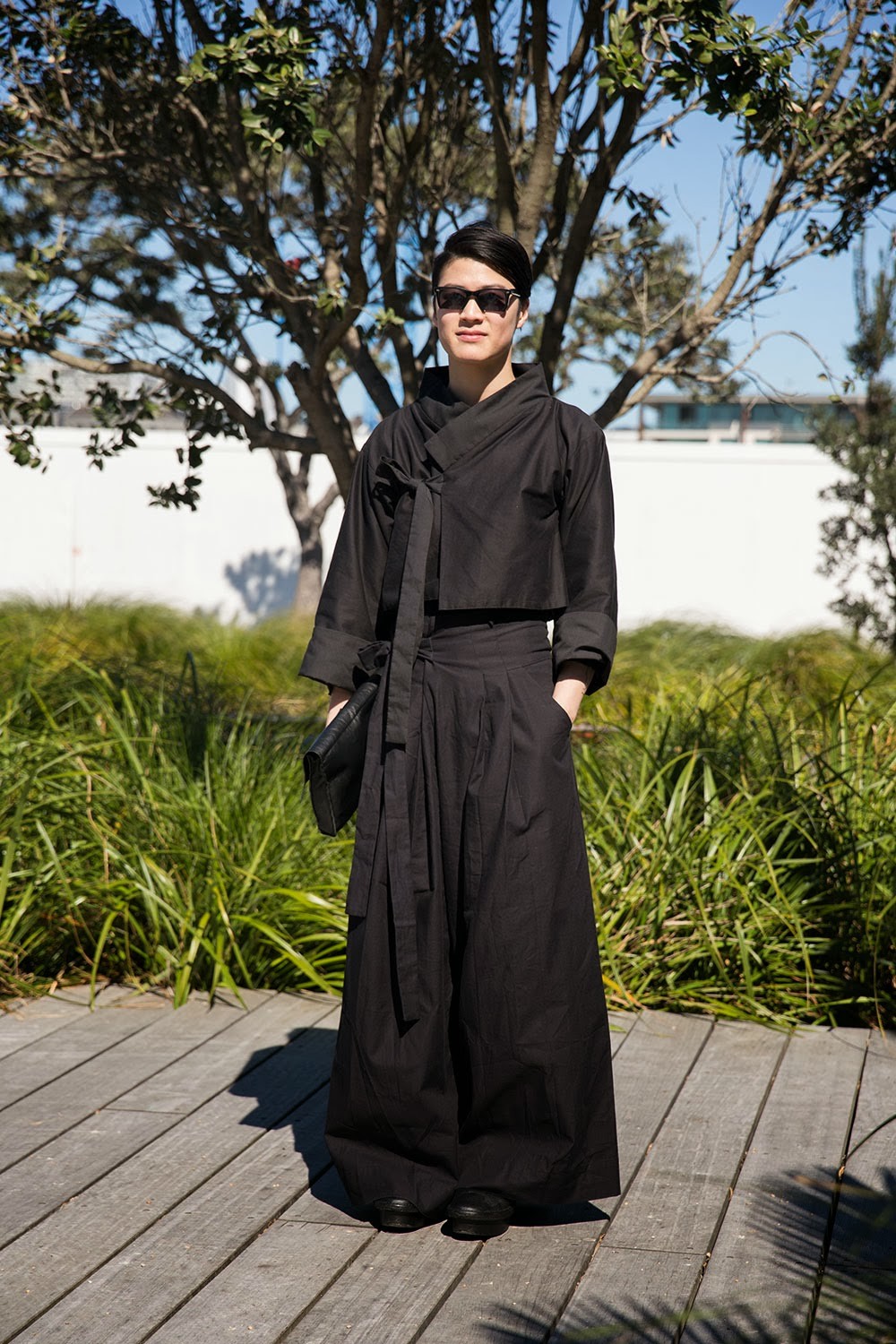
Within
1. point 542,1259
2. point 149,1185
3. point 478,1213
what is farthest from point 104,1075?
point 542,1259

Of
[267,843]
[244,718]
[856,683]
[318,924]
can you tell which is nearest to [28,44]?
[244,718]

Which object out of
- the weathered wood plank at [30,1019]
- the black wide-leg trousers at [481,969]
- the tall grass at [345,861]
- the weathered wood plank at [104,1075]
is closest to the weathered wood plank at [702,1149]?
the black wide-leg trousers at [481,969]

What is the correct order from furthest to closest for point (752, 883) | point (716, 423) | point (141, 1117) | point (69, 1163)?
point (716, 423) → point (752, 883) → point (141, 1117) → point (69, 1163)

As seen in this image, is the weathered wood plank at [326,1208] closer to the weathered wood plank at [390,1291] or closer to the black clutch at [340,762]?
the weathered wood plank at [390,1291]

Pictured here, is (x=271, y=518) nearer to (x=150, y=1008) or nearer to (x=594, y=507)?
(x=150, y=1008)

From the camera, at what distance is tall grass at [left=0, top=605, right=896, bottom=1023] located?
12.5 ft

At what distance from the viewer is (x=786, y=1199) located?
257cm

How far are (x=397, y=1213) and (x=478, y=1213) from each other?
0.49ft

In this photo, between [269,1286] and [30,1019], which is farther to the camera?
[30,1019]

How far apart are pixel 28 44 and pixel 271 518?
458 inches

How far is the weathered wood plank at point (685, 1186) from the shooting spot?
2182 millimetres

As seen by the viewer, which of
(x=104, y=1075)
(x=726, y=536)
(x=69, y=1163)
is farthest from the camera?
(x=726, y=536)

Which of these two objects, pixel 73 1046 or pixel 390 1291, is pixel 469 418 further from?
pixel 73 1046

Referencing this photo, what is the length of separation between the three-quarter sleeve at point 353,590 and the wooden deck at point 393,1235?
3.39 feet
